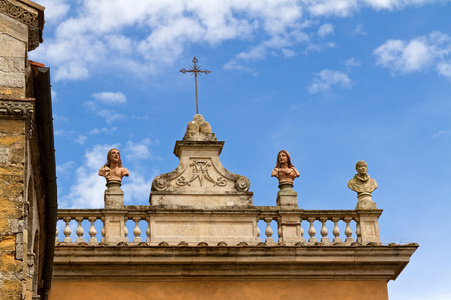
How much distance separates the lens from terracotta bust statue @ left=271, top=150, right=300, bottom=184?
20516 millimetres

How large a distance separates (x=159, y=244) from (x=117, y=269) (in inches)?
33.3

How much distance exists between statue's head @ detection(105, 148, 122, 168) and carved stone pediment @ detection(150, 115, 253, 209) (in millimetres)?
745

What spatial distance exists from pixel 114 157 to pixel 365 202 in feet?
15.4

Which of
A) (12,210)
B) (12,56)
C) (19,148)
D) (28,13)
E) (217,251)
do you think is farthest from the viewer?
(217,251)

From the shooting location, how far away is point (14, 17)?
12.8 metres

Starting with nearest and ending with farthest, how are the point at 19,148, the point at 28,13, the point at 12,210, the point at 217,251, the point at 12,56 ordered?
the point at 12,210 → the point at 19,148 → the point at 12,56 → the point at 28,13 → the point at 217,251

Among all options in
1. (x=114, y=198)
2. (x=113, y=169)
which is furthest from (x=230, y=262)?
(x=113, y=169)

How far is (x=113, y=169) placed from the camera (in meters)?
20.1

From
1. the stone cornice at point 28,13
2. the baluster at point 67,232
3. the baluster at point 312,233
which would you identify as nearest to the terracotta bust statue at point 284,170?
the baluster at point 312,233

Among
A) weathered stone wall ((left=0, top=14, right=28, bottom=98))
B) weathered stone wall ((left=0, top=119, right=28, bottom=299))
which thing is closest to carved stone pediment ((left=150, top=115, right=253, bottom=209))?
weathered stone wall ((left=0, top=14, right=28, bottom=98))

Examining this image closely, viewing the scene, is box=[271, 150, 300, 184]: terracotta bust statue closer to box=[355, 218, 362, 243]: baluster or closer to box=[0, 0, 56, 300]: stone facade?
box=[355, 218, 362, 243]: baluster

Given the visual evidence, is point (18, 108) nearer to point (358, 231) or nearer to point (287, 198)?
point (287, 198)

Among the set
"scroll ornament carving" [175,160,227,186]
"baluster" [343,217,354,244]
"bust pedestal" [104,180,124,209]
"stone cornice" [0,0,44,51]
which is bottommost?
"baluster" [343,217,354,244]

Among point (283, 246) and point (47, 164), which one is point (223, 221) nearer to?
point (283, 246)
